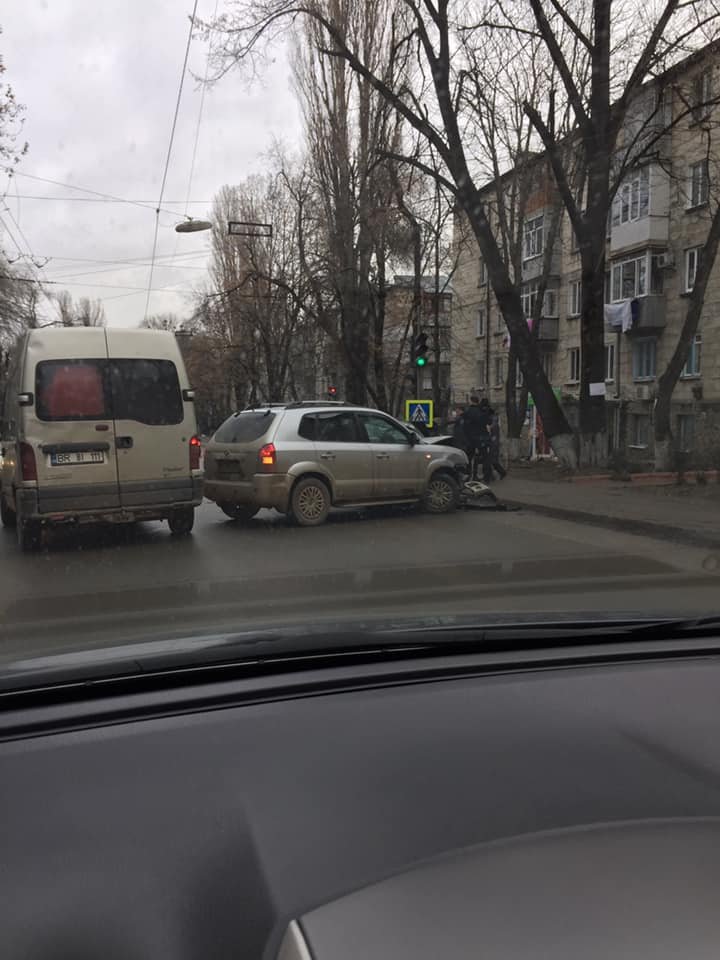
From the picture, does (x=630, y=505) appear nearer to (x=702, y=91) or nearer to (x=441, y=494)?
(x=441, y=494)

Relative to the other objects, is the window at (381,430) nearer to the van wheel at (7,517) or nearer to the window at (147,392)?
the window at (147,392)

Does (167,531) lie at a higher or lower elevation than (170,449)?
lower

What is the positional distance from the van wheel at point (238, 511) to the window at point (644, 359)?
2347 cm

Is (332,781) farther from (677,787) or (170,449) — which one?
(170,449)

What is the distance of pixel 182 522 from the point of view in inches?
430

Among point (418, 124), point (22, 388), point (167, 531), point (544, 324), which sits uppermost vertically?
point (418, 124)

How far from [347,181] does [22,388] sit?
1893 centimetres

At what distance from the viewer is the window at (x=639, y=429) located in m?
31.7

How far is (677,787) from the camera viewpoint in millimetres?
2057

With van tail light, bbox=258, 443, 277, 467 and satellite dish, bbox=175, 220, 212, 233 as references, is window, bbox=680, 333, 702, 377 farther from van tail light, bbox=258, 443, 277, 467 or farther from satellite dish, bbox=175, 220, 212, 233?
van tail light, bbox=258, 443, 277, 467

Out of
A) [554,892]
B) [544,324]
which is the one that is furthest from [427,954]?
[544,324]

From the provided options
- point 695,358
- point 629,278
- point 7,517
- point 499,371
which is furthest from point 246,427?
point 499,371

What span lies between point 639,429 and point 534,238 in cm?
1077

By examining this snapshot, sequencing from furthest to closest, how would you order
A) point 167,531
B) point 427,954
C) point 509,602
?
point 167,531 → point 509,602 → point 427,954
